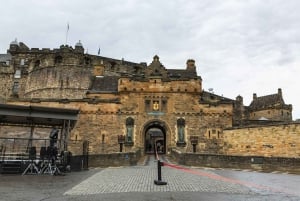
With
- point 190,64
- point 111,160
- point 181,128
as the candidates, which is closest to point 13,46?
point 190,64

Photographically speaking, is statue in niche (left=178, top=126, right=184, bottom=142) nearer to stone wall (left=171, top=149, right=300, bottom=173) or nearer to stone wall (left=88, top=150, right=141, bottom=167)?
stone wall (left=171, top=149, right=300, bottom=173)

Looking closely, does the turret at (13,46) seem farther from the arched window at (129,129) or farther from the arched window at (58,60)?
the arched window at (129,129)

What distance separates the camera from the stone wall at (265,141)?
74.2 ft

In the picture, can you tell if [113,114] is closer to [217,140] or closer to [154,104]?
[154,104]

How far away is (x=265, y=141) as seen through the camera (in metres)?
24.9

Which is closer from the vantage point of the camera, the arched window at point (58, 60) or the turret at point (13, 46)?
the arched window at point (58, 60)

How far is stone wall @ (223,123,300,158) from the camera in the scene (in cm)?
2262

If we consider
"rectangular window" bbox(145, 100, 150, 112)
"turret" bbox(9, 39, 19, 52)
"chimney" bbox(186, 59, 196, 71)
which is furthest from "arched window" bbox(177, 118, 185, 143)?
"turret" bbox(9, 39, 19, 52)

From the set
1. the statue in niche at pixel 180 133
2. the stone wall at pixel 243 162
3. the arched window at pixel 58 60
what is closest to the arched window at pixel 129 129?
the statue in niche at pixel 180 133

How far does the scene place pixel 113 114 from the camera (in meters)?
29.4

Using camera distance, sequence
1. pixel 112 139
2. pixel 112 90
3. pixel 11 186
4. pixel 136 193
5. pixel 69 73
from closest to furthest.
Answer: pixel 136 193
pixel 11 186
pixel 112 139
pixel 112 90
pixel 69 73

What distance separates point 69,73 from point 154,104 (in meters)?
20.0

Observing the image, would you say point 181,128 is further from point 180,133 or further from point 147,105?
point 147,105

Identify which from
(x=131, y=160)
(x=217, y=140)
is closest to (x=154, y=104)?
(x=217, y=140)
